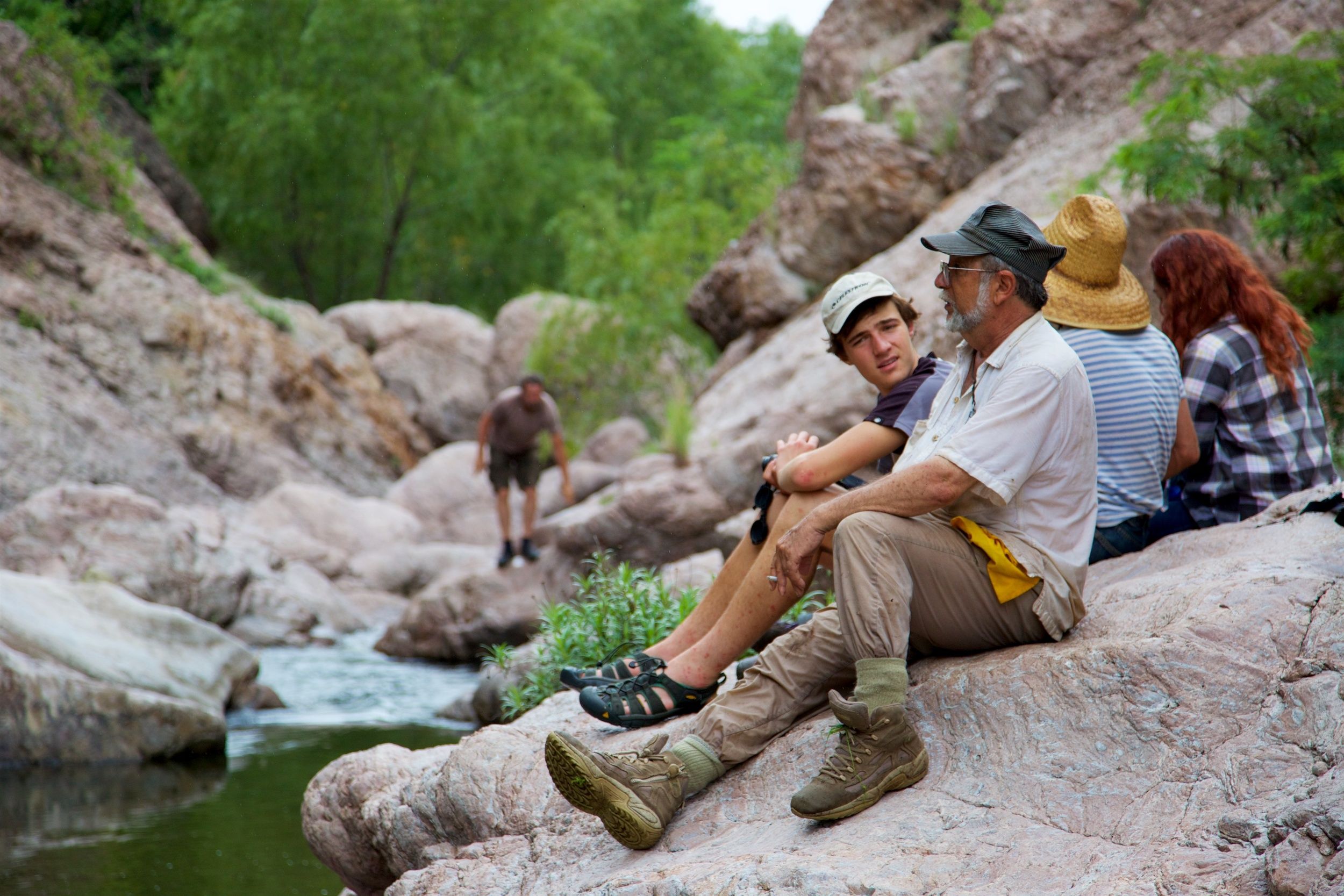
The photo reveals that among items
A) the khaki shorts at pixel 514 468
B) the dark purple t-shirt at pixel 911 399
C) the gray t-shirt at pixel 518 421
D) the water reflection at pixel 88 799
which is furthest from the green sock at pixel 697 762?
the khaki shorts at pixel 514 468

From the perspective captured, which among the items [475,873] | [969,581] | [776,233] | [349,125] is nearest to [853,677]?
[969,581]

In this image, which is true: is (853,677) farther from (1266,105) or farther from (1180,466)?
(1266,105)

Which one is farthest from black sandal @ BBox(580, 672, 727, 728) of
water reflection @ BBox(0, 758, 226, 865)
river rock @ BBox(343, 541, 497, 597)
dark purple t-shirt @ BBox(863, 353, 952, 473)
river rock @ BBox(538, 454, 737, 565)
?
river rock @ BBox(343, 541, 497, 597)

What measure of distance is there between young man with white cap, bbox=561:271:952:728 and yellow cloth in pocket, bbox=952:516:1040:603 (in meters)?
0.43

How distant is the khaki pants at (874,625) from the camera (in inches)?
121

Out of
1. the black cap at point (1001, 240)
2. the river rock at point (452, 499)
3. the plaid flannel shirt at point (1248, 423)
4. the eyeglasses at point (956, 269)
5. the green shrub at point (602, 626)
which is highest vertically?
the black cap at point (1001, 240)

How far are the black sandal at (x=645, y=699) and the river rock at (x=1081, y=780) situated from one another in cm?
6

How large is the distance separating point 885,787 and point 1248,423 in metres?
2.38

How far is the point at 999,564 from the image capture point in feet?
10.3

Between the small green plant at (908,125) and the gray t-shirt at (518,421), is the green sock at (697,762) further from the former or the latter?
the small green plant at (908,125)

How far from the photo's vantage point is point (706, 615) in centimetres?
388

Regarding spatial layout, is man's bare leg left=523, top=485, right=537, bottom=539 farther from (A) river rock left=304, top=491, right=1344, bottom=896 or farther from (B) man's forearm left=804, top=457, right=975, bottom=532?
(B) man's forearm left=804, top=457, right=975, bottom=532

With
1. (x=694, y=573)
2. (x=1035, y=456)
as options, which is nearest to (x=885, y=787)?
(x=1035, y=456)

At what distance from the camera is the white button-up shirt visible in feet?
10.0
